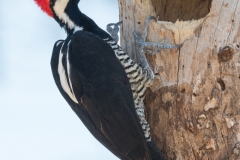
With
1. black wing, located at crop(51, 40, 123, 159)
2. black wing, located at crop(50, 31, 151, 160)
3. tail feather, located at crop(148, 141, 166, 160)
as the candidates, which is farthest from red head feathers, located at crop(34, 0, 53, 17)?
tail feather, located at crop(148, 141, 166, 160)

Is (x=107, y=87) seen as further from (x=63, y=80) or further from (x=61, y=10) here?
(x=61, y=10)

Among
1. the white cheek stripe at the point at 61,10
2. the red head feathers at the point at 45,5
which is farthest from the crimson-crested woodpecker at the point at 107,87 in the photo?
the red head feathers at the point at 45,5

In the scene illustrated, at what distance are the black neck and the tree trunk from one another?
1.59ft

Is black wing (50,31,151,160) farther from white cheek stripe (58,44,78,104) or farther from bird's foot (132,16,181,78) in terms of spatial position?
bird's foot (132,16,181,78)

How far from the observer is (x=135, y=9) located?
3.50 m

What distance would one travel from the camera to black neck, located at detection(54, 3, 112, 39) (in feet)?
11.7

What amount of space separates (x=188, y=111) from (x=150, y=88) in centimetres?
40

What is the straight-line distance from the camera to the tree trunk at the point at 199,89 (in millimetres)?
2977

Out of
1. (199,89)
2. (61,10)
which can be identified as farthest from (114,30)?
(199,89)

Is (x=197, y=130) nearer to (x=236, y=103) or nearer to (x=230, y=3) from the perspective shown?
(x=236, y=103)

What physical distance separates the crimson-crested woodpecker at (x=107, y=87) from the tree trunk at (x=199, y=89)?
0.32 feet

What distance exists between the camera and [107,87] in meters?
3.15

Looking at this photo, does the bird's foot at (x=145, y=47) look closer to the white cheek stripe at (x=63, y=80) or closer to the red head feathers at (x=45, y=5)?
the white cheek stripe at (x=63, y=80)

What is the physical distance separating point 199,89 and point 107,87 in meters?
0.65
